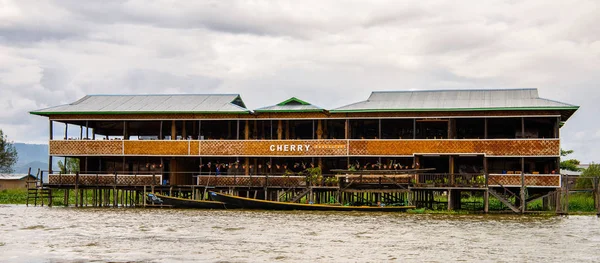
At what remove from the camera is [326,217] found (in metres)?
40.6

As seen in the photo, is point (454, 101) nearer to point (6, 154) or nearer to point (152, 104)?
point (152, 104)

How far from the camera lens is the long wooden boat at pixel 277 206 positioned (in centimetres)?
4434

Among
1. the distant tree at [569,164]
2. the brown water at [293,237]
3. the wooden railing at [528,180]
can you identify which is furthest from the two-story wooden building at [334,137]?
the distant tree at [569,164]

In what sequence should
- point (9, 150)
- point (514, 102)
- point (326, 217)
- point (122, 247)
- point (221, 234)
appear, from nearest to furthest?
point (122, 247)
point (221, 234)
point (326, 217)
point (514, 102)
point (9, 150)

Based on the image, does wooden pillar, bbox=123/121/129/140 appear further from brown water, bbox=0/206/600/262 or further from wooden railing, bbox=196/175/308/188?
brown water, bbox=0/206/600/262

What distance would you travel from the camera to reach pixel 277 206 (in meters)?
45.1

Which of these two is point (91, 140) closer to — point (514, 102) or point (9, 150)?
point (514, 102)

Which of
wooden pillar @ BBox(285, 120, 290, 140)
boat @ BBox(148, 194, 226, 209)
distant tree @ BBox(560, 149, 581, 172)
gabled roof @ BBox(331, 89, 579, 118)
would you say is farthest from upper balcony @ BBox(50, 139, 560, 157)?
distant tree @ BBox(560, 149, 581, 172)

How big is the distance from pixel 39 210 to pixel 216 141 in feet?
35.6

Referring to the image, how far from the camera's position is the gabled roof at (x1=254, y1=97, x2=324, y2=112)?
49031 millimetres

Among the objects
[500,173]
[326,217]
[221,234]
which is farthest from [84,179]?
[500,173]

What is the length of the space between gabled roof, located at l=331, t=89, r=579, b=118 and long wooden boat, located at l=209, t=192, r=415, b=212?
618cm

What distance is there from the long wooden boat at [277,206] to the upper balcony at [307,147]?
4228 mm

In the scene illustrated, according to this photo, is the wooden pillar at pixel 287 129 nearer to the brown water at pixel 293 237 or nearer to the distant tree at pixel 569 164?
the brown water at pixel 293 237
